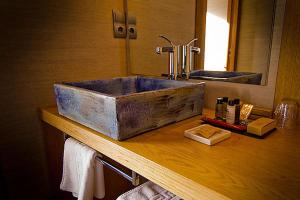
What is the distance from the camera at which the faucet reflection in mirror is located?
1045mm

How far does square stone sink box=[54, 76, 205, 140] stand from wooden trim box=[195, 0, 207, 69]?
7.7 inches

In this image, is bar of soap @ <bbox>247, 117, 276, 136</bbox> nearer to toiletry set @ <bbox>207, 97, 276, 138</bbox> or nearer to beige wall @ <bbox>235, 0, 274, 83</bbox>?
toiletry set @ <bbox>207, 97, 276, 138</bbox>

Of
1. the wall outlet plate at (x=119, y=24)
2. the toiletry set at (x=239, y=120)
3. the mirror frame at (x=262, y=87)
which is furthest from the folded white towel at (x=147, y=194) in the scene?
the wall outlet plate at (x=119, y=24)

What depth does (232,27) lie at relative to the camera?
91cm

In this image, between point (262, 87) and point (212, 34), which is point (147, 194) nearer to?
point (262, 87)

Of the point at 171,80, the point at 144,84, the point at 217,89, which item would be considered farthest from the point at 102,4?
the point at 217,89

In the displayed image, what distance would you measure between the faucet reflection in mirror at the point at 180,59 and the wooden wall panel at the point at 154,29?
0.55ft

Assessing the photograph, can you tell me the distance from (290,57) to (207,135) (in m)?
0.44

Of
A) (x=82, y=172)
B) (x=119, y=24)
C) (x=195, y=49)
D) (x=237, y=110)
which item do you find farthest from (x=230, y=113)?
(x=119, y=24)

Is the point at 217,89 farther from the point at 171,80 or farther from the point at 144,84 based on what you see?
the point at 144,84

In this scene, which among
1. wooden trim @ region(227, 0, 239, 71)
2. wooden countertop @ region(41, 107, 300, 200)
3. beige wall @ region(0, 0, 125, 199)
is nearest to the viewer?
wooden countertop @ region(41, 107, 300, 200)

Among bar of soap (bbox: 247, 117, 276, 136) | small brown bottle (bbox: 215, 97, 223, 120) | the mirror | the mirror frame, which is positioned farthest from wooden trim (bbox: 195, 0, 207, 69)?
bar of soap (bbox: 247, 117, 276, 136)

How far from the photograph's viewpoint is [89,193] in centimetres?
86

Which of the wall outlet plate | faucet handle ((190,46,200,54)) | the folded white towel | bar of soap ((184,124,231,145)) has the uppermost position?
the wall outlet plate
